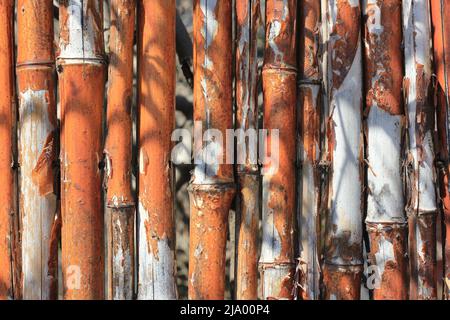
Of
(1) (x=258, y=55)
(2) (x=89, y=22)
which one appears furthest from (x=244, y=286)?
(2) (x=89, y=22)

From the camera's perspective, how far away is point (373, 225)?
5.08 ft

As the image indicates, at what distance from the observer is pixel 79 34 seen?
151 cm

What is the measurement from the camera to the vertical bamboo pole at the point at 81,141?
1508mm

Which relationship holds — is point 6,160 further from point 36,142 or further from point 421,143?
point 421,143

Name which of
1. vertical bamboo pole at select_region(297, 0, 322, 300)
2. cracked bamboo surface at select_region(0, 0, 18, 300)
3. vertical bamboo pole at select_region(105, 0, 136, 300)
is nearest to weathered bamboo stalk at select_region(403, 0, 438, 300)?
vertical bamboo pole at select_region(297, 0, 322, 300)

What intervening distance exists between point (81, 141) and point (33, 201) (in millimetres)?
214

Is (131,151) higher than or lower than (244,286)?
higher

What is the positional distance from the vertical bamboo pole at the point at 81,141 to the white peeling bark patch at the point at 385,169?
0.74 metres

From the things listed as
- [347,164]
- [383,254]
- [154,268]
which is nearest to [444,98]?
[347,164]

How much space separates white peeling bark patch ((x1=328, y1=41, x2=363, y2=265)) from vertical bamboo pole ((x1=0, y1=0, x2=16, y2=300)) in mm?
879

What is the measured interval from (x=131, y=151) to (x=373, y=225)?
0.69m

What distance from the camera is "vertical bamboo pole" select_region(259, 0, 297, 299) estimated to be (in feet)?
5.06
